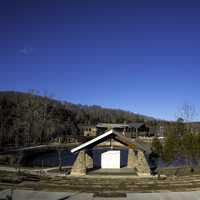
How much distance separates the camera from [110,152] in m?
30.3

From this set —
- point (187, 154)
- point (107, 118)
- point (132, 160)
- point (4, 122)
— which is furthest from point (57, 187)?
point (107, 118)

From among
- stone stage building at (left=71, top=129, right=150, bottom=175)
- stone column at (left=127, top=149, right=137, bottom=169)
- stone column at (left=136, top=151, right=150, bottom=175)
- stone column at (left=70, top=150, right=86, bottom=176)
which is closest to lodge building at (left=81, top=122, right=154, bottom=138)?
stone column at (left=127, top=149, right=137, bottom=169)

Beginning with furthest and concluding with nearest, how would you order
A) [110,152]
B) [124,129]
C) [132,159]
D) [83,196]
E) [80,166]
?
1. [124,129]
2. [132,159]
3. [110,152]
4. [80,166]
5. [83,196]

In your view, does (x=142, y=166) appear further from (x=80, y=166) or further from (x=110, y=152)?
(x=80, y=166)

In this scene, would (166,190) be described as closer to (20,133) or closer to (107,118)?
(20,133)

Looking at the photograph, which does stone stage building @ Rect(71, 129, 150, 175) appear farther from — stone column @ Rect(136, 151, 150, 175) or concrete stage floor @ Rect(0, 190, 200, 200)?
concrete stage floor @ Rect(0, 190, 200, 200)

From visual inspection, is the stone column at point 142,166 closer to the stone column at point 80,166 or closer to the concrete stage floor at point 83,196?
the stone column at point 80,166

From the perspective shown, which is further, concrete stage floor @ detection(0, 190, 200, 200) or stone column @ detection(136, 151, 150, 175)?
stone column @ detection(136, 151, 150, 175)

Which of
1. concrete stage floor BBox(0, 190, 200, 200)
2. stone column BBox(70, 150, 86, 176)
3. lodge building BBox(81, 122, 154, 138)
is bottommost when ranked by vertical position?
concrete stage floor BBox(0, 190, 200, 200)

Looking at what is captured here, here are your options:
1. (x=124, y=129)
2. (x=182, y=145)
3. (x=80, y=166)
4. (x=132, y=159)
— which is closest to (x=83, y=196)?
(x=80, y=166)

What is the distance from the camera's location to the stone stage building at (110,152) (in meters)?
26.6

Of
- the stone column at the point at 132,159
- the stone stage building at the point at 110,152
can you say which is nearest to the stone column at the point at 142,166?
the stone stage building at the point at 110,152

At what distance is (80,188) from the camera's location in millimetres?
19422

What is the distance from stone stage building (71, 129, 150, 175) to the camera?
87.4 feet
